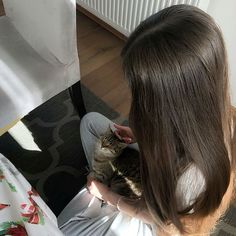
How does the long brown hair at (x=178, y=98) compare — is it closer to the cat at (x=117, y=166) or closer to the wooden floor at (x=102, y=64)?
the cat at (x=117, y=166)

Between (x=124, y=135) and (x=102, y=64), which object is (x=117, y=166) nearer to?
(x=124, y=135)

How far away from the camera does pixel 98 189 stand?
35.1 inches

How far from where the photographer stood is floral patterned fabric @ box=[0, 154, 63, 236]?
526mm

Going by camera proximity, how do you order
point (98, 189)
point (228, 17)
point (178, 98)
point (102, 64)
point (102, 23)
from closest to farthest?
point (178, 98) < point (98, 189) < point (228, 17) < point (102, 64) < point (102, 23)

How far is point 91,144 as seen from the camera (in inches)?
42.6

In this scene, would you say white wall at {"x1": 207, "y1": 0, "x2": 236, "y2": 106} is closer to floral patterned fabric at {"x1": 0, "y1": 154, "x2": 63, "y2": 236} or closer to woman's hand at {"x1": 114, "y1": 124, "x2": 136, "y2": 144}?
woman's hand at {"x1": 114, "y1": 124, "x2": 136, "y2": 144}

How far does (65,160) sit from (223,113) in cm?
84

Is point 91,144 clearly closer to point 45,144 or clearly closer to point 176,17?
point 45,144

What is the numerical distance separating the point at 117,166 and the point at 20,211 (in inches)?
17.5

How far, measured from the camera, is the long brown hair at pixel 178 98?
0.52 meters

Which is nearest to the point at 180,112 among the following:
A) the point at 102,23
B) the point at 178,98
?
the point at 178,98

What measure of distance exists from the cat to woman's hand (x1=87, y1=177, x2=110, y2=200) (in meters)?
0.03

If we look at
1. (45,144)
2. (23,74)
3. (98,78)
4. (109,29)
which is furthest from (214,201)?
(109,29)

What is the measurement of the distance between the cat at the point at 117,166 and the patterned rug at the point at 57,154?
0.96ft
